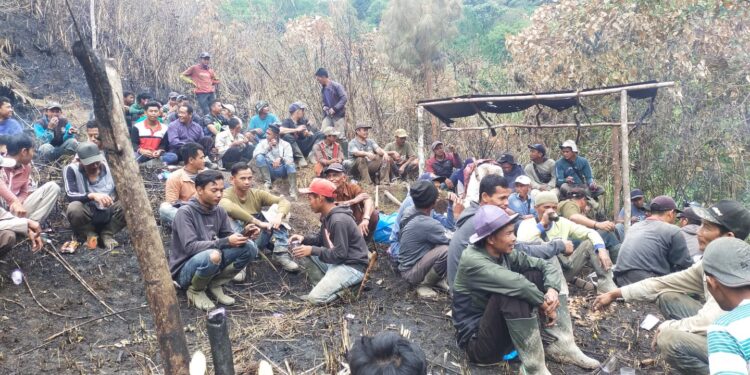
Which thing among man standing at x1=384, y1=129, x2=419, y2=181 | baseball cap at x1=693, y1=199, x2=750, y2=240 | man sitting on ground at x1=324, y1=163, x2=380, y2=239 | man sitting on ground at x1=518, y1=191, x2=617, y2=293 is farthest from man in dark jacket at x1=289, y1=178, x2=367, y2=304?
man standing at x1=384, y1=129, x2=419, y2=181

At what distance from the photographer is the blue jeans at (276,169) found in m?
9.55

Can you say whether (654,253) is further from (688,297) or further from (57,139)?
(57,139)

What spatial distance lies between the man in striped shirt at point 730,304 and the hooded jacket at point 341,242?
3.50 meters

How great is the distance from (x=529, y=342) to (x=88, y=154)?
524 cm

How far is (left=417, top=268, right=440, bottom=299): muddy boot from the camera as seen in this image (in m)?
6.05

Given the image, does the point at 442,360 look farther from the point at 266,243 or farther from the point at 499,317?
the point at 266,243

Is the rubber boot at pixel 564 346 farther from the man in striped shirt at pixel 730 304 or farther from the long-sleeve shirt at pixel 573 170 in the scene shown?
the long-sleeve shirt at pixel 573 170

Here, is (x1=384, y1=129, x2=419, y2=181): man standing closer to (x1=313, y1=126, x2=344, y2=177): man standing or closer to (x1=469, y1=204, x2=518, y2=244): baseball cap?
(x1=313, y1=126, x2=344, y2=177): man standing

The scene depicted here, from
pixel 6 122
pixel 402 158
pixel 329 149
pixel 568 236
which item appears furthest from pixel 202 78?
pixel 568 236

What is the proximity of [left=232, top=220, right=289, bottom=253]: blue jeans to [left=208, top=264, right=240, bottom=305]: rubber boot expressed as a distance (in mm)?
891

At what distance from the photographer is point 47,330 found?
5.04 metres

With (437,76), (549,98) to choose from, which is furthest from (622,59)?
(437,76)

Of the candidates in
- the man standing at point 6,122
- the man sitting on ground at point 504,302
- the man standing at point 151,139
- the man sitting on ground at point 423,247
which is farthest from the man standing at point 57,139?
the man sitting on ground at point 504,302

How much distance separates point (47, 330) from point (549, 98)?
7070mm
